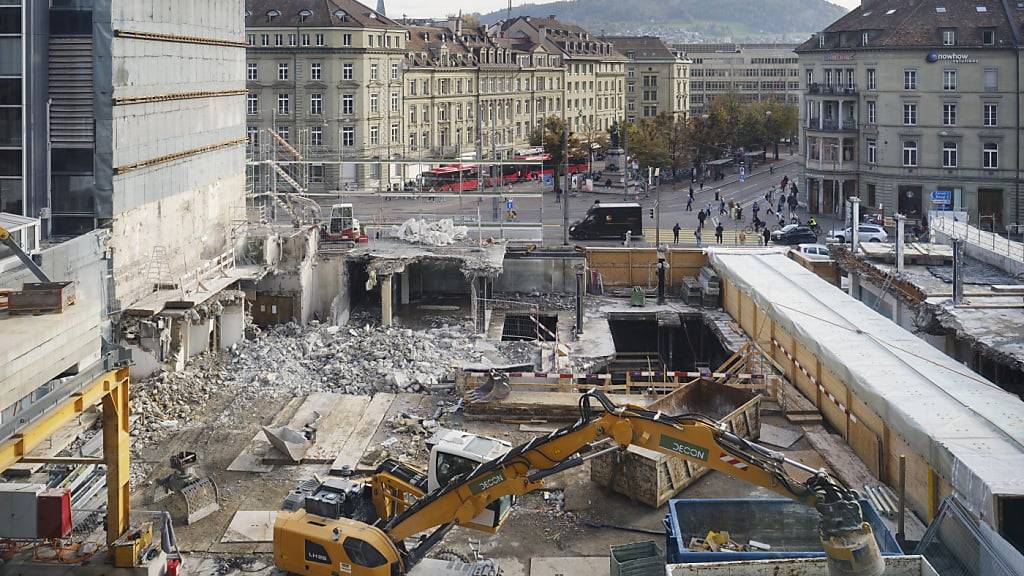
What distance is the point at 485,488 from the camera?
17844 mm

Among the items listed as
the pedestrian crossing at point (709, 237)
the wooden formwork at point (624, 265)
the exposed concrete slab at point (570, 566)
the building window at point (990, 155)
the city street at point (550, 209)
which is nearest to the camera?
the exposed concrete slab at point (570, 566)

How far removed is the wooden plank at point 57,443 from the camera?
22719 mm

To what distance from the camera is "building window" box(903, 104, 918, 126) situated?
59938mm

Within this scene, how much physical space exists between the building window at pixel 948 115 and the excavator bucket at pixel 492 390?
38.7m

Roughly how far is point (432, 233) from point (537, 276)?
13.4ft

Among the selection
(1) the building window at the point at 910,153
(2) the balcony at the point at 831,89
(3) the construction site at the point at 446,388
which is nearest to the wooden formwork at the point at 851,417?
(3) the construction site at the point at 446,388

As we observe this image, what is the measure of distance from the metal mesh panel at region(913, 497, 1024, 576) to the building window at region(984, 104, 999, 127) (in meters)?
44.5

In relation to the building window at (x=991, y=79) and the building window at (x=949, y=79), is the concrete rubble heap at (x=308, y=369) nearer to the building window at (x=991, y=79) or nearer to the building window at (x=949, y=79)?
the building window at (x=949, y=79)

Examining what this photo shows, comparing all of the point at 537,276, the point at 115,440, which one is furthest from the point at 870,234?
the point at 115,440

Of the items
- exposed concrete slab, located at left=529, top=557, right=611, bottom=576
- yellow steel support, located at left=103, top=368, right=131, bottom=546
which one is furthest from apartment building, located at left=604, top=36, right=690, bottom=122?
yellow steel support, located at left=103, top=368, right=131, bottom=546

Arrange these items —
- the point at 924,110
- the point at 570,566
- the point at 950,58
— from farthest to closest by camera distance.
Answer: the point at 924,110 < the point at 950,58 < the point at 570,566

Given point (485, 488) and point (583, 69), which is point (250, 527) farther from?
point (583, 69)

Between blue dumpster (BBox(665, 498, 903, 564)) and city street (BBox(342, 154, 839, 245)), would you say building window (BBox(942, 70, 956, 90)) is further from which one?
blue dumpster (BBox(665, 498, 903, 564))

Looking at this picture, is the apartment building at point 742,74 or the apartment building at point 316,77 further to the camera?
the apartment building at point 742,74
